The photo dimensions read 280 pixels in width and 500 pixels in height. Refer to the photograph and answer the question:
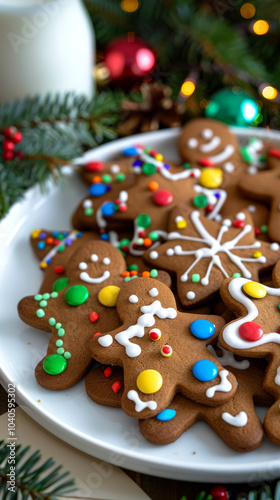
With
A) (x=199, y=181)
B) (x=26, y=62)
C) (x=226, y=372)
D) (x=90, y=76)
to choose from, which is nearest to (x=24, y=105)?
(x=26, y=62)

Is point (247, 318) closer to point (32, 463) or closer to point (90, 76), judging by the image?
point (32, 463)

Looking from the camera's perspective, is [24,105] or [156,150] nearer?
[24,105]

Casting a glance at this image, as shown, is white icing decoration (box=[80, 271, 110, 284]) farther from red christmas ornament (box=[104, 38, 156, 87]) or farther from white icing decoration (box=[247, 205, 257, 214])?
red christmas ornament (box=[104, 38, 156, 87])

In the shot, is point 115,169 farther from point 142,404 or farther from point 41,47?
point 142,404

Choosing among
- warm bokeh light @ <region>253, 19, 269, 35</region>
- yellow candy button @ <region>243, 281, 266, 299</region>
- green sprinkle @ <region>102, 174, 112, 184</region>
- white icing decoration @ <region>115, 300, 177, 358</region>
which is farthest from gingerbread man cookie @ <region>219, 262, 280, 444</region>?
warm bokeh light @ <region>253, 19, 269, 35</region>

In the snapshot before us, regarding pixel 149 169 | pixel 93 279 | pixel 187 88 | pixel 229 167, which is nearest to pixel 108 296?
pixel 93 279

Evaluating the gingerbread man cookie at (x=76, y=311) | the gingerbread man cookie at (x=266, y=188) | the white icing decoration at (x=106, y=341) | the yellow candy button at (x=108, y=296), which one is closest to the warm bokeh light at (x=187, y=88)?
the gingerbread man cookie at (x=266, y=188)

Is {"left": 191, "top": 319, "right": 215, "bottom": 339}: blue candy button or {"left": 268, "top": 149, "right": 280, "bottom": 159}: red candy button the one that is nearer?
{"left": 191, "top": 319, "right": 215, "bottom": 339}: blue candy button
